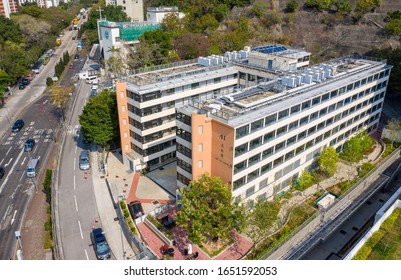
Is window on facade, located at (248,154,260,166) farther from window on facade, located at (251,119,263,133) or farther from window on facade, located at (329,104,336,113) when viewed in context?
window on facade, located at (329,104,336,113)

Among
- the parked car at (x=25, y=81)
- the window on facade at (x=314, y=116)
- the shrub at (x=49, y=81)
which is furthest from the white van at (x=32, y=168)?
the parked car at (x=25, y=81)

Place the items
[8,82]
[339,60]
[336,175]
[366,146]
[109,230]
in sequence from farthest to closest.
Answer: [8,82], [339,60], [366,146], [336,175], [109,230]

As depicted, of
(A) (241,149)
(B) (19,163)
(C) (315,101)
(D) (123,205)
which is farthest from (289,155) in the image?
(B) (19,163)

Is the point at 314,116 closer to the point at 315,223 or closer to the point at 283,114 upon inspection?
the point at 283,114

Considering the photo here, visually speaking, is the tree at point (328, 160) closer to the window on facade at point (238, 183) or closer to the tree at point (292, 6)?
the window on facade at point (238, 183)

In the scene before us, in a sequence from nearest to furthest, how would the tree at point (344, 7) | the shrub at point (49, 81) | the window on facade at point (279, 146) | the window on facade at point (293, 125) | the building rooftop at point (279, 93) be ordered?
the building rooftop at point (279, 93) → the window on facade at point (279, 146) → the window on facade at point (293, 125) → the tree at point (344, 7) → the shrub at point (49, 81)

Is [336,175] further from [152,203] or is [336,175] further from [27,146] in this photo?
[27,146]

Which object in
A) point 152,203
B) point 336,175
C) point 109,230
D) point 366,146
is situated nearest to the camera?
point 109,230

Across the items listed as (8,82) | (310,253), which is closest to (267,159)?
(310,253)
